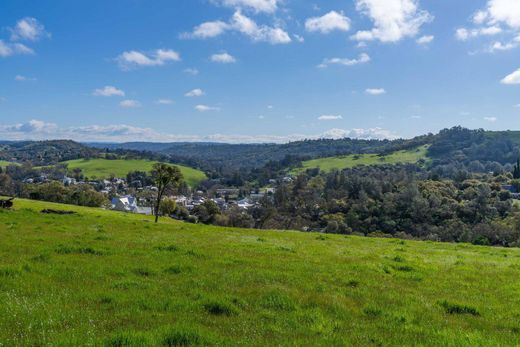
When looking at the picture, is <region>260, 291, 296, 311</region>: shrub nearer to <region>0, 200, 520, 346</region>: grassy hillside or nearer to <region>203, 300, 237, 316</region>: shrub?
<region>0, 200, 520, 346</region>: grassy hillside

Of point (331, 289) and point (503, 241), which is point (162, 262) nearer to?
point (331, 289)

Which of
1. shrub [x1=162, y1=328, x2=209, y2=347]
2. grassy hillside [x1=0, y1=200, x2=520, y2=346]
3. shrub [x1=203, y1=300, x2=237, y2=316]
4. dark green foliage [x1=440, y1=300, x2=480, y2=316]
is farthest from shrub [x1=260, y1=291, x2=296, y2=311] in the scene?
dark green foliage [x1=440, y1=300, x2=480, y2=316]

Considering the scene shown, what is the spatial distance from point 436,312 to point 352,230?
120 m

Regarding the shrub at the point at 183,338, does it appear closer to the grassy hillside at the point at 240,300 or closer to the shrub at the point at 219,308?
the grassy hillside at the point at 240,300

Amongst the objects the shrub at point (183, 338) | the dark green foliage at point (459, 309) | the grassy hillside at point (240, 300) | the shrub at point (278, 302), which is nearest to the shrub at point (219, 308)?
the grassy hillside at point (240, 300)

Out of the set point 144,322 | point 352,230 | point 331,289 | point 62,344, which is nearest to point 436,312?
point 331,289

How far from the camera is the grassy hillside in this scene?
7.96m

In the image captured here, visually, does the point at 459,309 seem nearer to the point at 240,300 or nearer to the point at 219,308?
the point at 240,300

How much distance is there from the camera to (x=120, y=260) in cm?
1516

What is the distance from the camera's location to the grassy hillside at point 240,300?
7965 mm

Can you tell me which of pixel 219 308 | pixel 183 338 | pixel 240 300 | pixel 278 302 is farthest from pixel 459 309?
pixel 183 338

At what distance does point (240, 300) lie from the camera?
33.9ft

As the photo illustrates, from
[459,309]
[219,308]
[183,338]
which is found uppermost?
[183,338]

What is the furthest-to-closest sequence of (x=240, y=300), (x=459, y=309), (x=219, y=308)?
(x=459, y=309)
(x=240, y=300)
(x=219, y=308)
